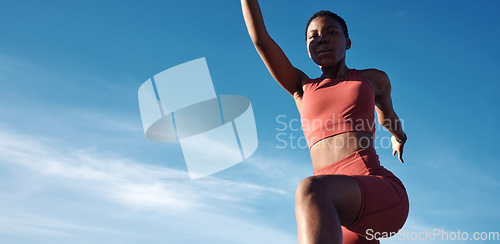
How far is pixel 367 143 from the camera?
301 centimetres

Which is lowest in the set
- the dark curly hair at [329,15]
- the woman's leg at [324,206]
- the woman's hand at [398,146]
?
the woman's leg at [324,206]

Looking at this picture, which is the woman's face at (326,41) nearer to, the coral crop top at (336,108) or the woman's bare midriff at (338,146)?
the coral crop top at (336,108)

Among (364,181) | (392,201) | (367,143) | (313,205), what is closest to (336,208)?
(313,205)

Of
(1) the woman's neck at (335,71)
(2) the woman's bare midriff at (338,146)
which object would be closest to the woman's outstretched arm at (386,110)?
(1) the woman's neck at (335,71)

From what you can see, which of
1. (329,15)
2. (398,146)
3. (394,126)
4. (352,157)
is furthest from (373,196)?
(398,146)

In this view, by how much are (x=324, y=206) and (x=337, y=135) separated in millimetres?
974

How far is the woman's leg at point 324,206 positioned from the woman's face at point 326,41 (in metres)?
1.42

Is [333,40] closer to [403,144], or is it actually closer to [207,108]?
[403,144]

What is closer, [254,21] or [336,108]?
[336,108]

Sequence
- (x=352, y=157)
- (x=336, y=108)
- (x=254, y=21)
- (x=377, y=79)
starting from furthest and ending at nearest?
(x=377, y=79), (x=254, y=21), (x=336, y=108), (x=352, y=157)

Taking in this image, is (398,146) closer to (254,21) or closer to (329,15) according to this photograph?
(329,15)

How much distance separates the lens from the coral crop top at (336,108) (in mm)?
3033

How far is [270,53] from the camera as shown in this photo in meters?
3.37

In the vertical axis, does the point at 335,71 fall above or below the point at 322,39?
below
